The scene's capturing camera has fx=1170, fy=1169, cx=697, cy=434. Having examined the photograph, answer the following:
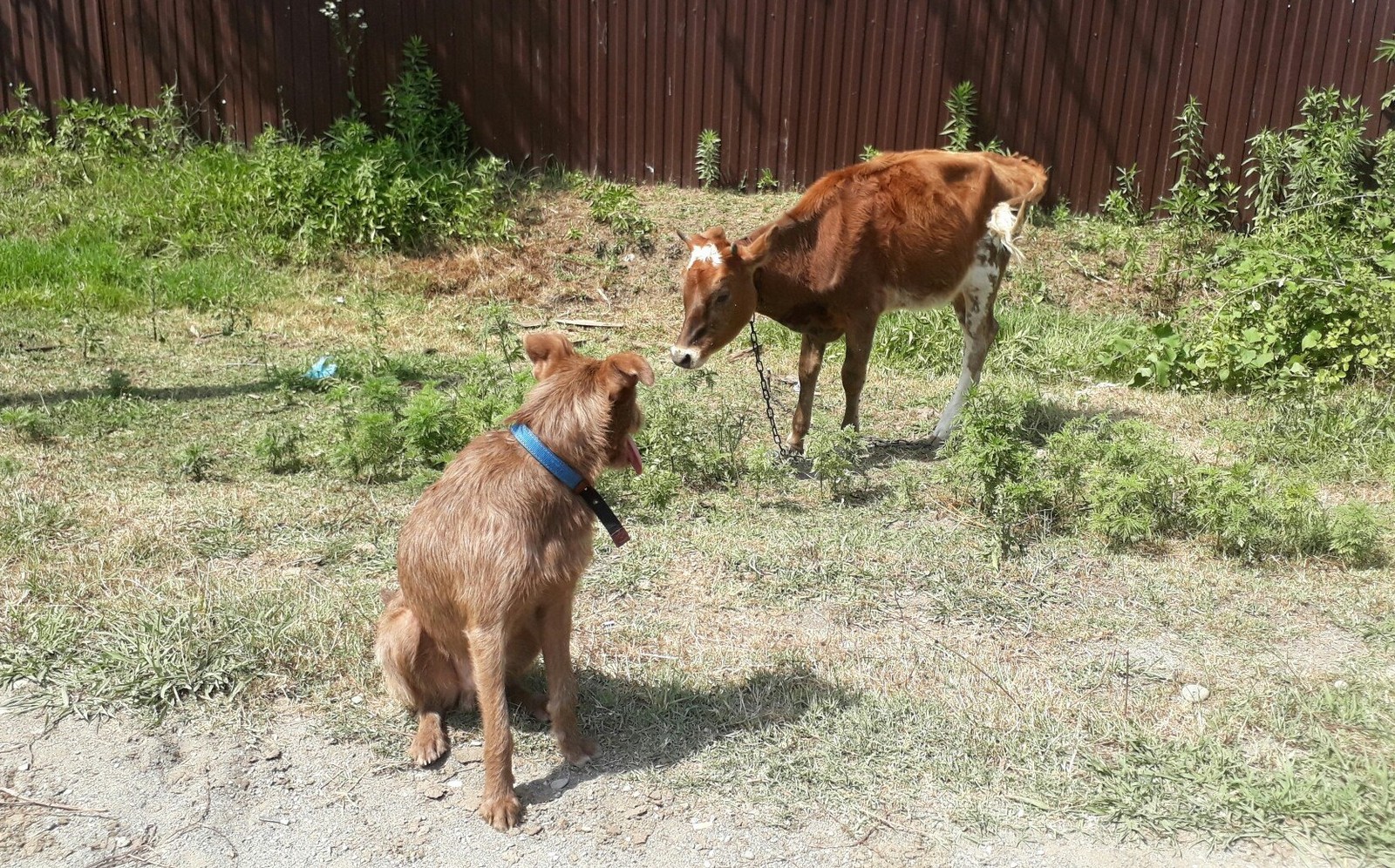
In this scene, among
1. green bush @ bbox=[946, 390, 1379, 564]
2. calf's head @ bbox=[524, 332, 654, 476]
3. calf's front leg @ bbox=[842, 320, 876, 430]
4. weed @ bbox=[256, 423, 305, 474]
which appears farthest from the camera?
calf's front leg @ bbox=[842, 320, 876, 430]

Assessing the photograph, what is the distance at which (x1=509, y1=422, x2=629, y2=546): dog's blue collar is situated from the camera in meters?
3.77

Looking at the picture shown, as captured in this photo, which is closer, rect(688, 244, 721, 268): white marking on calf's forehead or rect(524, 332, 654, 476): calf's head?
rect(524, 332, 654, 476): calf's head

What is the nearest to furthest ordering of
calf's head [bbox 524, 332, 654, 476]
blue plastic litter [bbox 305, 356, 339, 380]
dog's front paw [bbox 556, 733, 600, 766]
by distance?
calf's head [bbox 524, 332, 654, 476], dog's front paw [bbox 556, 733, 600, 766], blue plastic litter [bbox 305, 356, 339, 380]

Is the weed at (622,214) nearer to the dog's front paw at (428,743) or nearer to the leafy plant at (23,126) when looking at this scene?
the leafy plant at (23,126)

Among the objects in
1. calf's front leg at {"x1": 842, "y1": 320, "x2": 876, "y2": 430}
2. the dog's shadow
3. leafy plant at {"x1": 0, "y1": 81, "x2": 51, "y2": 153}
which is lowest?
the dog's shadow

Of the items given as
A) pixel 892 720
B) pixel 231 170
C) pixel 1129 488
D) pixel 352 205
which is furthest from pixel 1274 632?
pixel 231 170

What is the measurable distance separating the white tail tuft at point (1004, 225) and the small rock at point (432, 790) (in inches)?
216

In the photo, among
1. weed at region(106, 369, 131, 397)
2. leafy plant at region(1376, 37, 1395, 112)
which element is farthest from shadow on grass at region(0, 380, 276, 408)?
leafy plant at region(1376, 37, 1395, 112)

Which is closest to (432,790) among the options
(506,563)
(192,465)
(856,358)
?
(506,563)

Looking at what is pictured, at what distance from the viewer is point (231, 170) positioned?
12.0 m

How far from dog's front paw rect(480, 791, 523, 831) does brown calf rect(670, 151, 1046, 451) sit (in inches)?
139

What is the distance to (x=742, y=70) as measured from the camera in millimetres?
12453

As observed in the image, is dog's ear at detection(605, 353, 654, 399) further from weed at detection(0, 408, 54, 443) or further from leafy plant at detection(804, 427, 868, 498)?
weed at detection(0, 408, 54, 443)

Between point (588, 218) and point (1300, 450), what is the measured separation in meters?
7.32
